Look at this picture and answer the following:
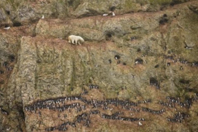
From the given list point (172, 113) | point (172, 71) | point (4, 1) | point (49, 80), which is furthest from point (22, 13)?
point (172, 113)

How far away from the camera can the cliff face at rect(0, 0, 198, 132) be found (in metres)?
52.6

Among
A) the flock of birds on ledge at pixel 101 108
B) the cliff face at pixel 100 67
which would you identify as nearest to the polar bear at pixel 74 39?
the cliff face at pixel 100 67

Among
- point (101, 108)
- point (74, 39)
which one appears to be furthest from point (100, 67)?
point (101, 108)

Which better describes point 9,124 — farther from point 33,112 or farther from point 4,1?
point 4,1

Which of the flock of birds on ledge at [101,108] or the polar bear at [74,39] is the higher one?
the polar bear at [74,39]

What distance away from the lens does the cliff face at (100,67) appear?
172ft

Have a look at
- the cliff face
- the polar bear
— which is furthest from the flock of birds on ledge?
the polar bear

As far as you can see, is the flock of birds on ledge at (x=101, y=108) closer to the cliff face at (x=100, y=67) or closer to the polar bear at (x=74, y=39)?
the cliff face at (x=100, y=67)

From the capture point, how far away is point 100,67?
60.8 metres

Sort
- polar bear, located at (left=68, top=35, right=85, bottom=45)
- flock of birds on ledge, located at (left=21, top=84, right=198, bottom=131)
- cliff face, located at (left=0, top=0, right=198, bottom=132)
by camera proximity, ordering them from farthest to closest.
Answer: polar bear, located at (left=68, top=35, right=85, bottom=45) < cliff face, located at (left=0, top=0, right=198, bottom=132) < flock of birds on ledge, located at (left=21, top=84, right=198, bottom=131)

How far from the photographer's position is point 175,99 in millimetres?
58094

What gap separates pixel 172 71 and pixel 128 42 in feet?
44.6

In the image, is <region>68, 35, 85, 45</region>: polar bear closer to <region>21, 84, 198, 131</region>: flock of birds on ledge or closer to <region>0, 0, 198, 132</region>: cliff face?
<region>0, 0, 198, 132</region>: cliff face

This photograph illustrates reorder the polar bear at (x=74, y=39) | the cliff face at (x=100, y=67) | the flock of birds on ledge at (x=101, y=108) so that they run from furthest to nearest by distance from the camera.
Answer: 1. the polar bear at (x=74, y=39)
2. the cliff face at (x=100, y=67)
3. the flock of birds on ledge at (x=101, y=108)
